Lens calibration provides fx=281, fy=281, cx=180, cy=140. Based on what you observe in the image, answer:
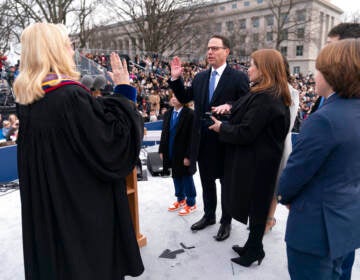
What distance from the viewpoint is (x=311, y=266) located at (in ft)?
4.95

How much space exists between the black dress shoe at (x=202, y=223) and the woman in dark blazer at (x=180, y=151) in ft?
1.33

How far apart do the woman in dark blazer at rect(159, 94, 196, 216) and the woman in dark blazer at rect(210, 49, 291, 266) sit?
108cm

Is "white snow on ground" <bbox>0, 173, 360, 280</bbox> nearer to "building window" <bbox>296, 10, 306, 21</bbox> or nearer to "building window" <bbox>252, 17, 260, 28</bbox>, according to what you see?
"building window" <bbox>296, 10, 306, 21</bbox>

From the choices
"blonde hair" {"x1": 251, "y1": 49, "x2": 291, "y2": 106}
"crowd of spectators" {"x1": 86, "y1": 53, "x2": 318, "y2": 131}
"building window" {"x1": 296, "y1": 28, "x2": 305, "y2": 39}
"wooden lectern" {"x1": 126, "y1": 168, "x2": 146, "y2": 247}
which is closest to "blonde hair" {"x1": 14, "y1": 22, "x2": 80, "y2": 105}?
"blonde hair" {"x1": 251, "y1": 49, "x2": 291, "y2": 106}

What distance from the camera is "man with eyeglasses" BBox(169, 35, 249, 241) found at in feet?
9.34

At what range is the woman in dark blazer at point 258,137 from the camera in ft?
7.32

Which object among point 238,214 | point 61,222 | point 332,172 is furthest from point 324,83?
point 61,222

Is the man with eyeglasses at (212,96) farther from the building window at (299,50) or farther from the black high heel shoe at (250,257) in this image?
the building window at (299,50)

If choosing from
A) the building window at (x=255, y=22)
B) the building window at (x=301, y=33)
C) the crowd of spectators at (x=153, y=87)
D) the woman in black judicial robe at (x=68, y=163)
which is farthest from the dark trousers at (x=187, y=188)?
the building window at (x=255, y=22)

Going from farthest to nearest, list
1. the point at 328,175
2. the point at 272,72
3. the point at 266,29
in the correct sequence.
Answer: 1. the point at 266,29
2. the point at 272,72
3. the point at 328,175

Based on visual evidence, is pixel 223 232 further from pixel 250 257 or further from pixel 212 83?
pixel 212 83

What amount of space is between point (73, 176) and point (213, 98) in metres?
1.71

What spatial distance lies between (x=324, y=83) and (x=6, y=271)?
303 centimetres

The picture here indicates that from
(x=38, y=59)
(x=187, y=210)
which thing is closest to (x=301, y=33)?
(x=187, y=210)
